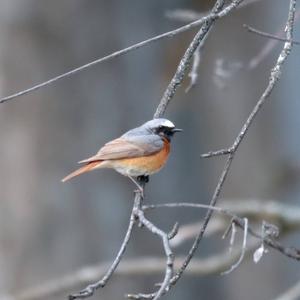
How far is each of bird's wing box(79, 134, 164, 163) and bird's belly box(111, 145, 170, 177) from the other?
2 centimetres

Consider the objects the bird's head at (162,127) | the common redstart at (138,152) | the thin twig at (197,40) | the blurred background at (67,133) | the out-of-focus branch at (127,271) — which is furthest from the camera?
the blurred background at (67,133)

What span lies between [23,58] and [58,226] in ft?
3.27

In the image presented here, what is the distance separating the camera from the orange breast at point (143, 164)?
3.76m

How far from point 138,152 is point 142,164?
0.10 m

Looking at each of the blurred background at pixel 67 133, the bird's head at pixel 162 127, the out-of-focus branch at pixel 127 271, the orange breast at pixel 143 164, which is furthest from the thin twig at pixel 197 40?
the blurred background at pixel 67 133

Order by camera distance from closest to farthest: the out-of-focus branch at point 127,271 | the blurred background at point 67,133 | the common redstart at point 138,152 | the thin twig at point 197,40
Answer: the thin twig at point 197,40, the common redstart at point 138,152, the out-of-focus branch at point 127,271, the blurred background at point 67,133

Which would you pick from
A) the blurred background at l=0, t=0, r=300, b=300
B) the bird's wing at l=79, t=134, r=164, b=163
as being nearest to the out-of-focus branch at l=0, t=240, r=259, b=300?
the blurred background at l=0, t=0, r=300, b=300

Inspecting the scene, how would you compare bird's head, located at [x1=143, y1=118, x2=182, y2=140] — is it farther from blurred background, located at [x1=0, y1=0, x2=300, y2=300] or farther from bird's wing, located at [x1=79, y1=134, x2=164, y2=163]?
blurred background, located at [x1=0, y1=0, x2=300, y2=300]

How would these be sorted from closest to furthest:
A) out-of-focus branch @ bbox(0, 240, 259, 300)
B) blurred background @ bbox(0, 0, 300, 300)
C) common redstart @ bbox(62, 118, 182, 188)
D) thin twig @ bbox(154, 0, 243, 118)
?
thin twig @ bbox(154, 0, 243, 118)
common redstart @ bbox(62, 118, 182, 188)
out-of-focus branch @ bbox(0, 240, 259, 300)
blurred background @ bbox(0, 0, 300, 300)

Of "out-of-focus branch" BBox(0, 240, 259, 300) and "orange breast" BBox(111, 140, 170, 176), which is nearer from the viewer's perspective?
"orange breast" BBox(111, 140, 170, 176)

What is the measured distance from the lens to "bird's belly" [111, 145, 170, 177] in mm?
3756

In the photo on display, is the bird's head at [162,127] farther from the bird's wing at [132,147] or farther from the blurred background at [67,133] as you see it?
the blurred background at [67,133]

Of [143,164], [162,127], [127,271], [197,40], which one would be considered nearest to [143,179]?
[143,164]

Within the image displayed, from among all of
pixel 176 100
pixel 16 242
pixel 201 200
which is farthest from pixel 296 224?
pixel 176 100
